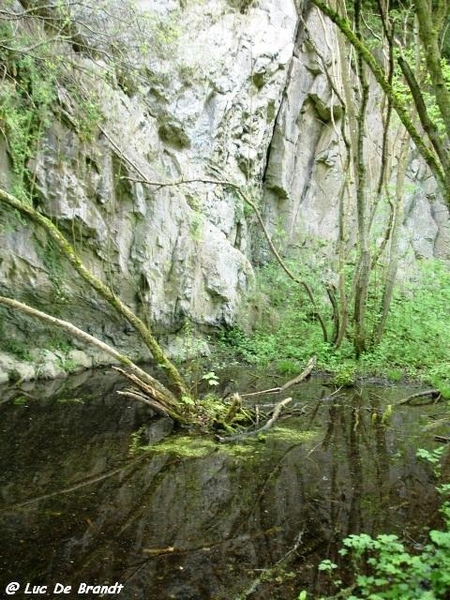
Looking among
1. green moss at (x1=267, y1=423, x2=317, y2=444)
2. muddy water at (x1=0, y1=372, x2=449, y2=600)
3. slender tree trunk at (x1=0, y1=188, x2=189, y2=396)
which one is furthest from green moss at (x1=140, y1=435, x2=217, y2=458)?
green moss at (x1=267, y1=423, x2=317, y2=444)

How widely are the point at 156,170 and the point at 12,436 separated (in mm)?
7966

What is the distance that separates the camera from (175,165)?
13.8 meters

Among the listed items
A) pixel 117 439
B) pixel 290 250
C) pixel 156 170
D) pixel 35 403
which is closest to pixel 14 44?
pixel 156 170

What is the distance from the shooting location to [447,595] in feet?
9.12

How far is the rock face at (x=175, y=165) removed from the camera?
1034cm

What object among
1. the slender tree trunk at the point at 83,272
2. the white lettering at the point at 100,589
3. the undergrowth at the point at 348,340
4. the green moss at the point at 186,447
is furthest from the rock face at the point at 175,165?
the white lettering at the point at 100,589

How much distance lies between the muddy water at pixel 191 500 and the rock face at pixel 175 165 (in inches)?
150

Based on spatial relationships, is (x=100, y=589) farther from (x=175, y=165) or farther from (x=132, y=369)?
(x=175, y=165)

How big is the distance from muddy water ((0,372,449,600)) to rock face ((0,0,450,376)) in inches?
150

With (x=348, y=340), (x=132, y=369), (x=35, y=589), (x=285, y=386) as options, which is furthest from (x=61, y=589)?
(x=348, y=340)

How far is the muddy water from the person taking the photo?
3645 millimetres

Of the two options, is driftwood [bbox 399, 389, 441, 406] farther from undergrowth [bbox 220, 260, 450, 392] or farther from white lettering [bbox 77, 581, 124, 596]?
white lettering [bbox 77, 581, 124, 596]

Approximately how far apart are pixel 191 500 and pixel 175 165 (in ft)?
34.4

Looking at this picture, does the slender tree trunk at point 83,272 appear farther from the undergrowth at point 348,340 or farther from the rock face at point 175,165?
the undergrowth at point 348,340
